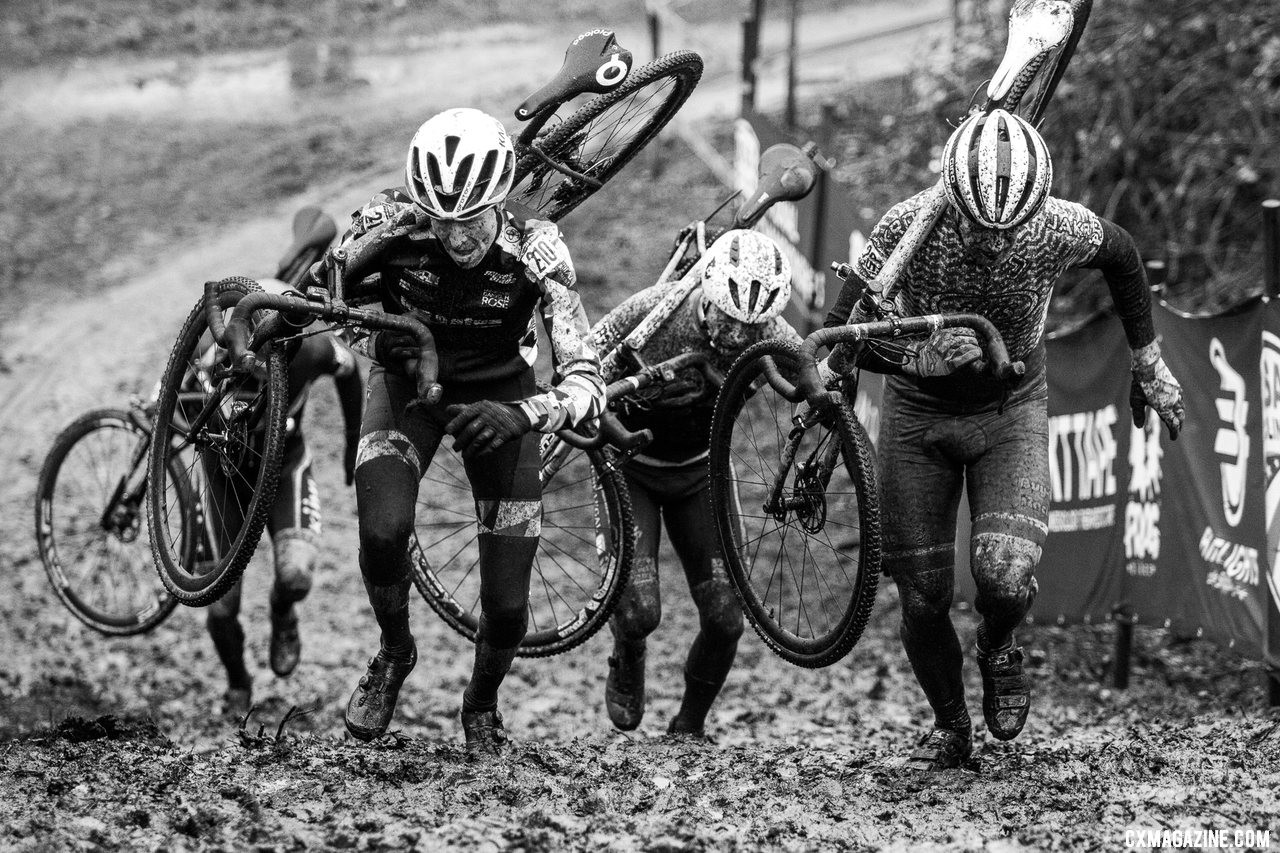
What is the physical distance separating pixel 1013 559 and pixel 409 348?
8.49 ft

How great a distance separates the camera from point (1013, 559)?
5617 millimetres

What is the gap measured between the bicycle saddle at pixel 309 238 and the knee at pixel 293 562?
1.53 meters

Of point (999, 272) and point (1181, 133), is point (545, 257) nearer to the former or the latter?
point (999, 272)

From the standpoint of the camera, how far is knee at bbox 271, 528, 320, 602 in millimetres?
7895

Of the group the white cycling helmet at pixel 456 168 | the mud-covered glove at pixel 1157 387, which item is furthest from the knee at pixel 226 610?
the mud-covered glove at pixel 1157 387

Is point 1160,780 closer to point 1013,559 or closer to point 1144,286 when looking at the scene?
point 1013,559

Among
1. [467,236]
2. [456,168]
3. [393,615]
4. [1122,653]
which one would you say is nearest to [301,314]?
[467,236]

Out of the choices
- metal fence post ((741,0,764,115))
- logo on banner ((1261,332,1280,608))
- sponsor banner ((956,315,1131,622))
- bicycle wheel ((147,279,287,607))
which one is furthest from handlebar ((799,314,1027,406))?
metal fence post ((741,0,764,115))

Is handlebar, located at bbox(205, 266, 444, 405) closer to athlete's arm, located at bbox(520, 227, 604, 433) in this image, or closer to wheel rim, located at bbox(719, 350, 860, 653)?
athlete's arm, located at bbox(520, 227, 604, 433)

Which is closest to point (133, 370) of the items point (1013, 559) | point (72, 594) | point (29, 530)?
point (29, 530)

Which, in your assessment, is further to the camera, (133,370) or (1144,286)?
(133,370)

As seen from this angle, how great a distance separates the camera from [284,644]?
8.40 m

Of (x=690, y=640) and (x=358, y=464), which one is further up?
(x=358, y=464)

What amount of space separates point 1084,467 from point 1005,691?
2991mm
